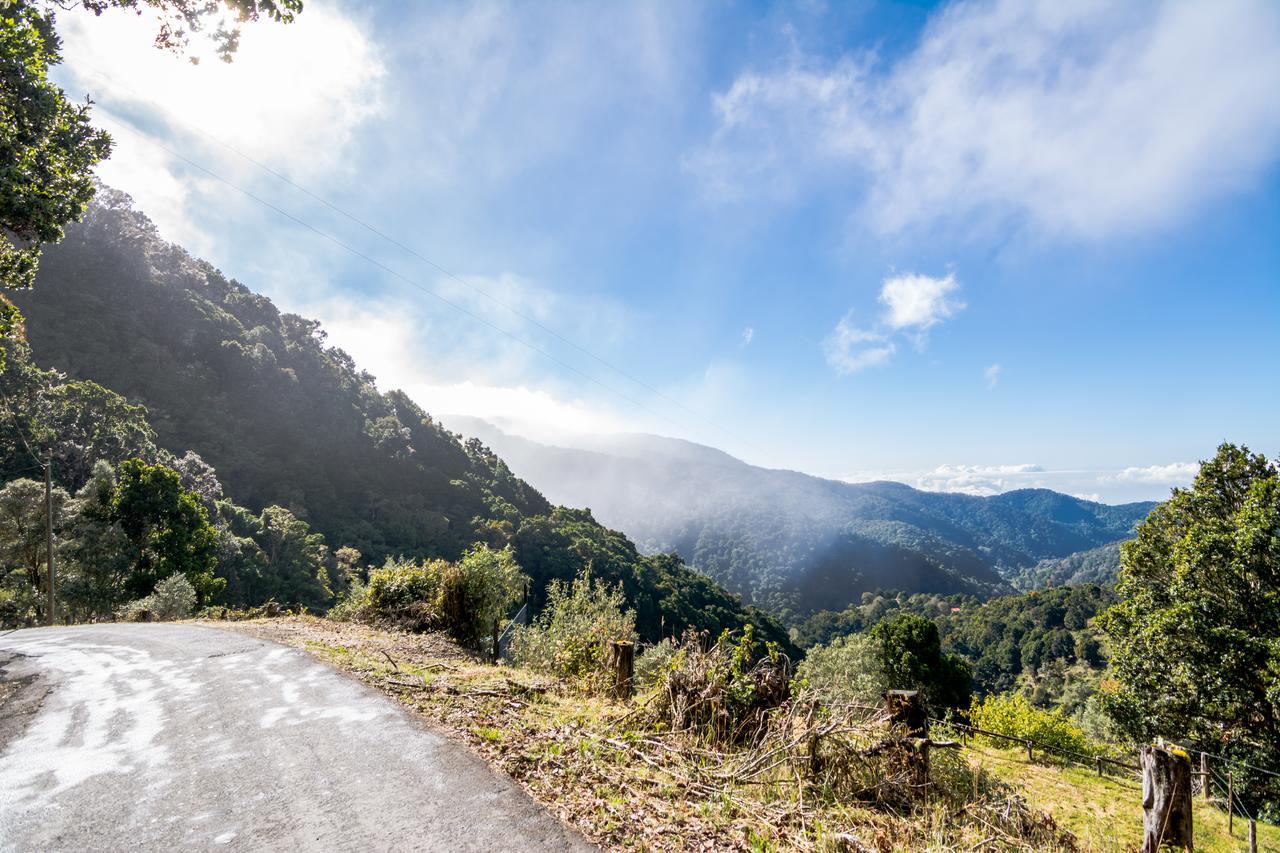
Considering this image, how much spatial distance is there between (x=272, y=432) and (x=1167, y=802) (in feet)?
316

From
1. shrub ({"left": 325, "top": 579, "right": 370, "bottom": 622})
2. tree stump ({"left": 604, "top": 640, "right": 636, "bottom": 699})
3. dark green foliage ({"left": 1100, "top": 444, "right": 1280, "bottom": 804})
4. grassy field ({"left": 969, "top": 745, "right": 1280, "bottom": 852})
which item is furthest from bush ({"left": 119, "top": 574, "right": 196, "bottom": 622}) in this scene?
dark green foliage ({"left": 1100, "top": 444, "right": 1280, "bottom": 804})

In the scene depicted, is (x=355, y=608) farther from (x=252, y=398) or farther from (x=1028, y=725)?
(x=252, y=398)

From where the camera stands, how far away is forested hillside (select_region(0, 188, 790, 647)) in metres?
57.7

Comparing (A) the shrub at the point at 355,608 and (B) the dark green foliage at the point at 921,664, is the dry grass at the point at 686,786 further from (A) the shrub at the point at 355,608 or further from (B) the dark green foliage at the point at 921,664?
(B) the dark green foliage at the point at 921,664

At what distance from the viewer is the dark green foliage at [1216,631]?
53.1 feet

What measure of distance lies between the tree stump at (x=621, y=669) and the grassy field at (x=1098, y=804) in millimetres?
7224

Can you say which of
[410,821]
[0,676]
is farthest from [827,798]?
[0,676]

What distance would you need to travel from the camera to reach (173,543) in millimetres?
29141

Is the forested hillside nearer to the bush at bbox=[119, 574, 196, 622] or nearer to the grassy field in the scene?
the bush at bbox=[119, 574, 196, 622]

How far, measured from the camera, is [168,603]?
22656 mm

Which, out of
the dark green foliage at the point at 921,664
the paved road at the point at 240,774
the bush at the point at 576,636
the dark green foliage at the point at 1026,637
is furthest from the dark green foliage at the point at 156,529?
the dark green foliage at the point at 1026,637

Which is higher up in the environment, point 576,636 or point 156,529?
point 576,636

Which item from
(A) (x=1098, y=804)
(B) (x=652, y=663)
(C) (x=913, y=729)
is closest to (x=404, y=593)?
(B) (x=652, y=663)

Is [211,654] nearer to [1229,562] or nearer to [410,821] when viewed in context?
[410,821]
